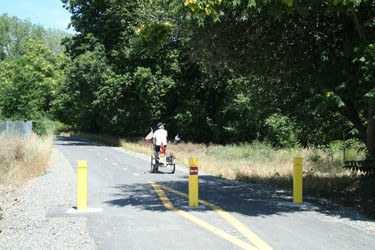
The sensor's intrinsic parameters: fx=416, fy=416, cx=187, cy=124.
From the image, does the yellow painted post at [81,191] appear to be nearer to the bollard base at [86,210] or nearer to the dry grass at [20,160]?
the bollard base at [86,210]

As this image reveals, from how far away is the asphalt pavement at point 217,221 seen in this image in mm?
6203

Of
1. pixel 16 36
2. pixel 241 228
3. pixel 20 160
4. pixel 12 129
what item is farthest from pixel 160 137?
pixel 16 36

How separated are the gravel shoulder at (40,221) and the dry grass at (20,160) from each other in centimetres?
90

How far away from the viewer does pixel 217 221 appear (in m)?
7.56

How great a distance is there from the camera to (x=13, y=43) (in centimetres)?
8319

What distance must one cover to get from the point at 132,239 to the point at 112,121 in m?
33.2

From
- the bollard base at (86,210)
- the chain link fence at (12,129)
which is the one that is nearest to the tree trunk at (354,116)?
the bollard base at (86,210)

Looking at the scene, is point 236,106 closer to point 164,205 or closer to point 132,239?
point 164,205

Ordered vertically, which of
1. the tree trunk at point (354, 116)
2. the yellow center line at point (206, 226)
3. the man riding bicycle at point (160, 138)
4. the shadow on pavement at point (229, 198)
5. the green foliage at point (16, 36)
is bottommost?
the shadow on pavement at point (229, 198)

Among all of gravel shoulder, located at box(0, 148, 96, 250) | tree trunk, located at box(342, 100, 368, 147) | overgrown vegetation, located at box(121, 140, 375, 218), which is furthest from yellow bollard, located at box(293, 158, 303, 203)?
gravel shoulder, located at box(0, 148, 96, 250)

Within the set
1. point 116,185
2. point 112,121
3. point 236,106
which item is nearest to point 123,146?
point 112,121

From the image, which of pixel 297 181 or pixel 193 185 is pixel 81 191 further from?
pixel 297 181

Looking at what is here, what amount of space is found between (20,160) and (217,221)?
9.94 metres

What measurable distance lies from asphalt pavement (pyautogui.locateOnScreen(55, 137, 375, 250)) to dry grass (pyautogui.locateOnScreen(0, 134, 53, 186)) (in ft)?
9.49
